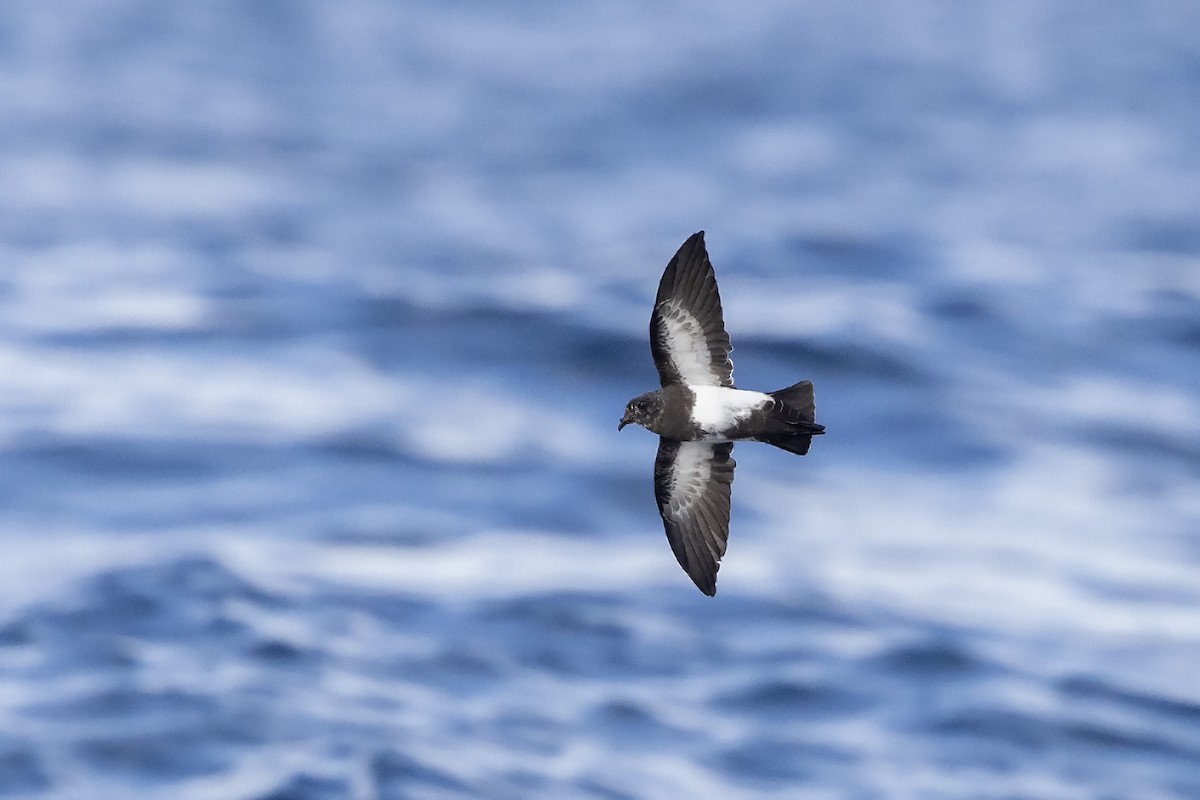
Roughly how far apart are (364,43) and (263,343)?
30114 mm

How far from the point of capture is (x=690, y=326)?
8812mm

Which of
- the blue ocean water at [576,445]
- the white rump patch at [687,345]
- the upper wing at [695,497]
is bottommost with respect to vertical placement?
the upper wing at [695,497]

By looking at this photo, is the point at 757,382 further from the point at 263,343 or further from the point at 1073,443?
the point at 263,343

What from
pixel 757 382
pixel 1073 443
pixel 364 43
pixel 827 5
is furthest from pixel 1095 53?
pixel 757 382

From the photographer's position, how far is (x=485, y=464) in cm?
3481

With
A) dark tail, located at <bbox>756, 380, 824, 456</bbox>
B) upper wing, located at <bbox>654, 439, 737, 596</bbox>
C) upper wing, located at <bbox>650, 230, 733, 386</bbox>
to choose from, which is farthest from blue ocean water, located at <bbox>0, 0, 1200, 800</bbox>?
dark tail, located at <bbox>756, 380, 824, 456</bbox>

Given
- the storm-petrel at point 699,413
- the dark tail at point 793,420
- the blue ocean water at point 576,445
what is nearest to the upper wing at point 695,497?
the storm-petrel at point 699,413

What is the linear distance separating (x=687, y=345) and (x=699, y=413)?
486 mm

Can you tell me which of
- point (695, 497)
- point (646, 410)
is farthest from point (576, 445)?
point (646, 410)

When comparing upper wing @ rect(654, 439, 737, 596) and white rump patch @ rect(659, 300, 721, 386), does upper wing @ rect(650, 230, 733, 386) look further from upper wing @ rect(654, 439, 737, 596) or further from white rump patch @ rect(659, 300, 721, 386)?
upper wing @ rect(654, 439, 737, 596)

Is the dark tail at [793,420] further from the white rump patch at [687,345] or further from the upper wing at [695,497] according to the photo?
the upper wing at [695,497]

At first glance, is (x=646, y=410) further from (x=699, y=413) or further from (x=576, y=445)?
(x=576, y=445)

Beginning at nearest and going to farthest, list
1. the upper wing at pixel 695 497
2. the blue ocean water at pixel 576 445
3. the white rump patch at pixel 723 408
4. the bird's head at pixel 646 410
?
the white rump patch at pixel 723 408 < the bird's head at pixel 646 410 < the upper wing at pixel 695 497 < the blue ocean water at pixel 576 445

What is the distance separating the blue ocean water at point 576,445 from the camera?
26.1 m
